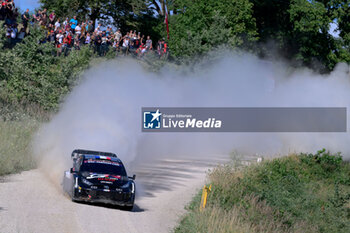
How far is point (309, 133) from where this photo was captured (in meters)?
33.2

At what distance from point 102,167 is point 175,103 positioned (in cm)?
1600

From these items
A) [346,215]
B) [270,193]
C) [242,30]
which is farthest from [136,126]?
[242,30]

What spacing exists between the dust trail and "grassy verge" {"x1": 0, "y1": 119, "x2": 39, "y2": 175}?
1.85 feet

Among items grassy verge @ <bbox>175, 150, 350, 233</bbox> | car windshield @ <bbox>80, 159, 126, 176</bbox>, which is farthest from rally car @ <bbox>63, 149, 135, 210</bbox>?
grassy verge @ <bbox>175, 150, 350, 233</bbox>

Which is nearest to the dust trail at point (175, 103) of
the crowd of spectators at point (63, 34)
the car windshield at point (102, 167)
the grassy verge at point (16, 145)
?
the grassy verge at point (16, 145)

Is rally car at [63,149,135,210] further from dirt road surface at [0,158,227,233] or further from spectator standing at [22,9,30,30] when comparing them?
spectator standing at [22,9,30,30]

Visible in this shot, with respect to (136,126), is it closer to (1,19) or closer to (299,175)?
(299,175)

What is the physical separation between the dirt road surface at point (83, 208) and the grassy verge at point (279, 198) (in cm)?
107

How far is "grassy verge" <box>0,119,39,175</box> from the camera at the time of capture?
23938mm

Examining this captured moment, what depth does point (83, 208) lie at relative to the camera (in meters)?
18.5

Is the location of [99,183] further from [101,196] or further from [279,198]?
[279,198]

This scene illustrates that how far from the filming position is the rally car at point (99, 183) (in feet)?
61.8

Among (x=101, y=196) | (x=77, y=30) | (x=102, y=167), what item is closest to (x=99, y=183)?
(x=101, y=196)

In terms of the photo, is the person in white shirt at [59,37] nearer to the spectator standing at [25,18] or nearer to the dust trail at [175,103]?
the spectator standing at [25,18]
